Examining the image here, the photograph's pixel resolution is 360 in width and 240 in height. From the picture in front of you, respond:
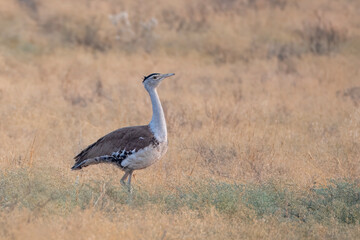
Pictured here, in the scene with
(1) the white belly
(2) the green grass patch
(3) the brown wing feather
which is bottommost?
(2) the green grass patch

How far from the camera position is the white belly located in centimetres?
560

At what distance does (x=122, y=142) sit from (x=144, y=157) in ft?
0.98

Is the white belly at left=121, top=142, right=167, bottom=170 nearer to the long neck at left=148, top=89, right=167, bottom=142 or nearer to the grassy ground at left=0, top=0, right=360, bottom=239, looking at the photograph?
the long neck at left=148, top=89, right=167, bottom=142

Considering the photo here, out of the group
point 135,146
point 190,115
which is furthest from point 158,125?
point 190,115

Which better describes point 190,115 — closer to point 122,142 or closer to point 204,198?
point 122,142

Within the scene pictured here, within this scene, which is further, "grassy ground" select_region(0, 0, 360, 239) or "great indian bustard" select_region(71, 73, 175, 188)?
"great indian bustard" select_region(71, 73, 175, 188)

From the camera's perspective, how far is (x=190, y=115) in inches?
355

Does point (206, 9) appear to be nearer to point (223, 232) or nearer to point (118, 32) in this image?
point (118, 32)

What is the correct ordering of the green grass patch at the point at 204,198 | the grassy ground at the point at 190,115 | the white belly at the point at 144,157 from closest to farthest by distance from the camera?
the grassy ground at the point at 190,115, the green grass patch at the point at 204,198, the white belly at the point at 144,157

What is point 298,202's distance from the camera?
545 centimetres

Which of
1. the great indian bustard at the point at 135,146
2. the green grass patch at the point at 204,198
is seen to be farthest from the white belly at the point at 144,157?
the green grass patch at the point at 204,198

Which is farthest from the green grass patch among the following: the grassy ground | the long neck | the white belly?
the long neck

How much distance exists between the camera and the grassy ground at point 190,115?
16.1 feet

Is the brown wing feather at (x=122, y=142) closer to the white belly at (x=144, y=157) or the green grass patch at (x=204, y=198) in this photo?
the white belly at (x=144, y=157)
